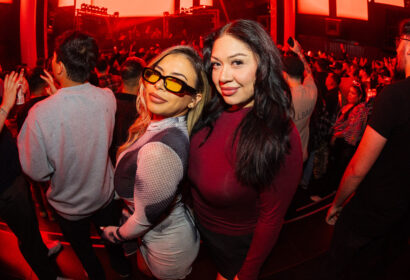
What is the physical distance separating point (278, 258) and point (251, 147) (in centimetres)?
204

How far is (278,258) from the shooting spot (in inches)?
105

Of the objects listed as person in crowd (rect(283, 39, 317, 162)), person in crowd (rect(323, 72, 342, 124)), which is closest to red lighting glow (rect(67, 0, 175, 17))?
person in crowd (rect(323, 72, 342, 124))

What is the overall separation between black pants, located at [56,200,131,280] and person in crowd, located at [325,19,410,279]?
161 cm

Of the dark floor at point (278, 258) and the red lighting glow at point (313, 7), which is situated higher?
the red lighting glow at point (313, 7)

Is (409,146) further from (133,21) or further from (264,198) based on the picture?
(133,21)

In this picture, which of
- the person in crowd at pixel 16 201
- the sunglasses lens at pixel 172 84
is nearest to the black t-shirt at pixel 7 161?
the person in crowd at pixel 16 201

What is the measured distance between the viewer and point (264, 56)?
1123 millimetres

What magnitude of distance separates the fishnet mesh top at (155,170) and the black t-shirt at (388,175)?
1146 millimetres

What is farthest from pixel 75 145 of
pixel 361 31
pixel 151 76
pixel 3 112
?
pixel 361 31

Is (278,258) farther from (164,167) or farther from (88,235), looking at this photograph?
(164,167)

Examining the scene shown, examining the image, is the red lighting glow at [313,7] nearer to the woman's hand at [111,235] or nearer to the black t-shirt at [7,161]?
the black t-shirt at [7,161]

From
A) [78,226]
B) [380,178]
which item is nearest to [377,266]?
[380,178]

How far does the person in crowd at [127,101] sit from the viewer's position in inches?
111

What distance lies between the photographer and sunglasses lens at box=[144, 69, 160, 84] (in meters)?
1.28
